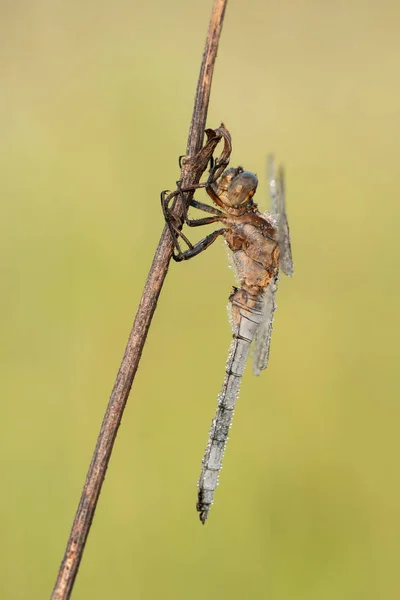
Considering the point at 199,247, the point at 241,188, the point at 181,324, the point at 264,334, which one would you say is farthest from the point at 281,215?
the point at 181,324

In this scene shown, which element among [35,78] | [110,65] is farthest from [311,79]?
[35,78]

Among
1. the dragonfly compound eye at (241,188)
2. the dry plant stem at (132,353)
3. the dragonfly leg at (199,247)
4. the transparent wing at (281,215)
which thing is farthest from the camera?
the dragonfly compound eye at (241,188)

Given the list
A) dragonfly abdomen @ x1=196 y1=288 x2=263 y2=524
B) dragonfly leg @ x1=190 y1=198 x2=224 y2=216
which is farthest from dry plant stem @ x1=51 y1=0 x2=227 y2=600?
dragonfly abdomen @ x1=196 y1=288 x2=263 y2=524

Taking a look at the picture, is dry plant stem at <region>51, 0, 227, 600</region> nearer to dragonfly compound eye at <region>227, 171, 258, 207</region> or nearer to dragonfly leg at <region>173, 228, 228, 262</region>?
dragonfly leg at <region>173, 228, 228, 262</region>

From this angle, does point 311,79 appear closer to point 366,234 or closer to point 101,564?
point 366,234

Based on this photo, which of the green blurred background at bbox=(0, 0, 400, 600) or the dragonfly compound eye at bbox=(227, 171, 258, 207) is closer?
the dragonfly compound eye at bbox=(227, 171, 258, 207)

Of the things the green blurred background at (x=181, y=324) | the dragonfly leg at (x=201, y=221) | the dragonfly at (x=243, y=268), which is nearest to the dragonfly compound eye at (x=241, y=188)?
the dragonfly at (x=243, y=268)

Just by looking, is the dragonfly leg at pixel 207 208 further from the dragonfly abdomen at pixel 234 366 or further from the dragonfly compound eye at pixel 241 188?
the dragonfly abdomen at pixel 234 366
